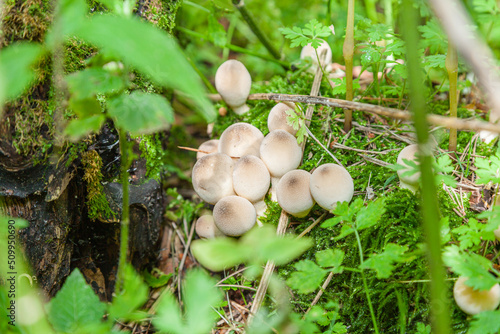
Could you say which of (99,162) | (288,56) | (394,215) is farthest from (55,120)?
(288,56)

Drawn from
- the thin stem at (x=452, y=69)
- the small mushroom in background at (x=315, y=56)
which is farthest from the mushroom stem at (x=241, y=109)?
the thin stem at (x=452, y=69)

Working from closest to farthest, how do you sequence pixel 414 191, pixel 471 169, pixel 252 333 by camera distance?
pixel 252 333, pixel 414 191, pixel 471 169

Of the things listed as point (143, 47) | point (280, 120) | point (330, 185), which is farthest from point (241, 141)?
point (143, 47)

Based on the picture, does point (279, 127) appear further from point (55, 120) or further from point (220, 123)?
point (55, 120)

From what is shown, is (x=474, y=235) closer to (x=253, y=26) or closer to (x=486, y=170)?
(x=486, y=170)

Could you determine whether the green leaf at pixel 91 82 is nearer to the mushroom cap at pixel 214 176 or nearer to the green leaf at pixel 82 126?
the green leaf at pixel 82 126
